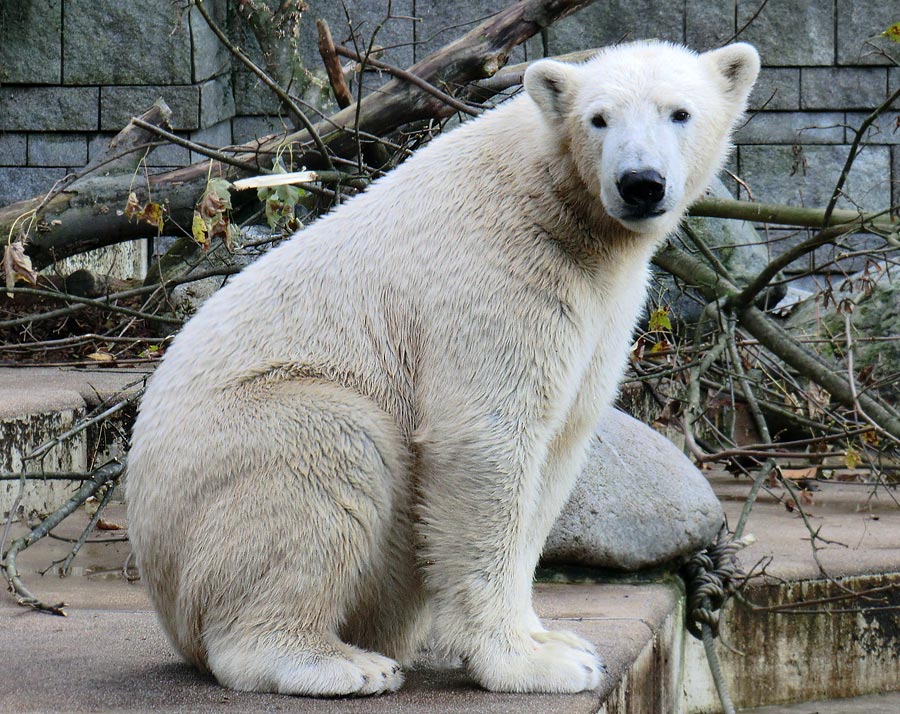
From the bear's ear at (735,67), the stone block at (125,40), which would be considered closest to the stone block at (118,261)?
the stone block at (125,40)

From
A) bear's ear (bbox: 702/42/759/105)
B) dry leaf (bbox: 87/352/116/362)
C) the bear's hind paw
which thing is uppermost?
bear's ear (bbox: 702/42/759/105)

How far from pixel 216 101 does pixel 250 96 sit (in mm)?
359

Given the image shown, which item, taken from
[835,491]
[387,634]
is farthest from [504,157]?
[835,491]

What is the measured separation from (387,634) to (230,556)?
0.50 m

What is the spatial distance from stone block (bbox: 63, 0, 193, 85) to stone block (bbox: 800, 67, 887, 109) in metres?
4.65

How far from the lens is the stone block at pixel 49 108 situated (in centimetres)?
887

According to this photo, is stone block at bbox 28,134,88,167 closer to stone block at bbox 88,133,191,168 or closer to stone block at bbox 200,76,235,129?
stone block at bbox 88,133,191,168

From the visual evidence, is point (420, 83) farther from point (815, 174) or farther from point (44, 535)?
point (815, 174)

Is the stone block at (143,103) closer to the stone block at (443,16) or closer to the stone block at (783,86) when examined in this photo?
the stone block at (443,16)

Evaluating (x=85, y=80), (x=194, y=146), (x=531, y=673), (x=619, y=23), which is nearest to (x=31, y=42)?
(x=85, y=80)

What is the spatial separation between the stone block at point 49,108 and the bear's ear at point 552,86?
690 cm

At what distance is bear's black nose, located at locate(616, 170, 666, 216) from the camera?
2520 mm

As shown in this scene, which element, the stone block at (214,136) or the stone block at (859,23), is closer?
the stone block at (214,136)

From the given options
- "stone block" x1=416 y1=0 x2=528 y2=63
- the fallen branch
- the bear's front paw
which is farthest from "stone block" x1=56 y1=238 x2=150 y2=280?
the bear's front paw
